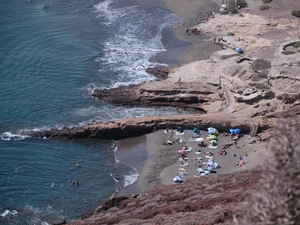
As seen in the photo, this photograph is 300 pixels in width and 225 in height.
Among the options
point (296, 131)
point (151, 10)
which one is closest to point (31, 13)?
point (151, 10)

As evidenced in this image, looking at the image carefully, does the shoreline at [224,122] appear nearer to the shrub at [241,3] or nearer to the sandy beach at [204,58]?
the sandy beach at [204,58]

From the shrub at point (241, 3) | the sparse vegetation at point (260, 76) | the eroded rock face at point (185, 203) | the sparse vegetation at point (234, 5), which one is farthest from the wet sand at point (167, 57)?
the sparse vegetation at point (260, 76)

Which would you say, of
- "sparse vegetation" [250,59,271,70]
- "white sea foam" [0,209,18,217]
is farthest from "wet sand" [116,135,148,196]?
"sparse vegetation" [250,59,271,70]

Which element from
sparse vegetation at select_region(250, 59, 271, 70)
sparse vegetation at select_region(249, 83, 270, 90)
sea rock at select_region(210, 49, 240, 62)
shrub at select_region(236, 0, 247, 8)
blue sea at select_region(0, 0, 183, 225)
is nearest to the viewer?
blue sea at select_region(0, 0, 183, 225)

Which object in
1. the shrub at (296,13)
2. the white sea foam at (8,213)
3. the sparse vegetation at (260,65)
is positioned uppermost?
the shrub at (296,13)

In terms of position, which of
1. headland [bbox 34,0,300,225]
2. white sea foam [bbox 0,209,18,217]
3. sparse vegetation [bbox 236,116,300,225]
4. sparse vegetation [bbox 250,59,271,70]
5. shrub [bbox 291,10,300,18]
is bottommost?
white sea foam [bbox 0,209,18,217]

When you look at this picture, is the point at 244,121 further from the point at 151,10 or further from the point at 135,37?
the point at 151,10

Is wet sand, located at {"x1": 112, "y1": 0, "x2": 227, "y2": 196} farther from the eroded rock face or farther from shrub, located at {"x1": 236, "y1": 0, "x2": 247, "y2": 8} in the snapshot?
the eroded rock face
